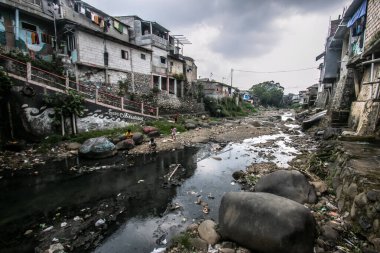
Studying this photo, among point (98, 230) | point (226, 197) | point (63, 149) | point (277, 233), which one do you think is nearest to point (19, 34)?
point (63, 149)

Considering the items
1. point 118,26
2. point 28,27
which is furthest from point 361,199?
point 118,26

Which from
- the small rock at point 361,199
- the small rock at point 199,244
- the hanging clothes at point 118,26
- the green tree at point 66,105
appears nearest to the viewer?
the small rock at point 361,199

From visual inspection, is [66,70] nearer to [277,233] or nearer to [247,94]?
[277,233]

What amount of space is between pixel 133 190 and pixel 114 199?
0.87 metres

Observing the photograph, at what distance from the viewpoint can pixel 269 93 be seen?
73438mm

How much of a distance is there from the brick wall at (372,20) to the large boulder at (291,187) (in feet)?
30.5

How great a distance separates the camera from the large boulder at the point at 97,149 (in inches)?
469

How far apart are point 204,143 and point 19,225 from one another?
39.0ft

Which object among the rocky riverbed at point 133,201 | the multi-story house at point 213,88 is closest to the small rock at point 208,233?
the rocky riverbed at point 133,201

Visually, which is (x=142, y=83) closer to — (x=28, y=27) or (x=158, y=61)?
(x=158, y=61)

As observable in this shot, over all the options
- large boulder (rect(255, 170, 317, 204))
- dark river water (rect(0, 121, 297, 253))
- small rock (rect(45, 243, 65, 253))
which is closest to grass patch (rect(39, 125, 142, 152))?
dark river water (rect(0, 121, 297, 253))

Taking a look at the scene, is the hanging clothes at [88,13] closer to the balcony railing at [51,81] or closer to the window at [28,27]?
the window at [28,27]

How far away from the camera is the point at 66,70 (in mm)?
16906

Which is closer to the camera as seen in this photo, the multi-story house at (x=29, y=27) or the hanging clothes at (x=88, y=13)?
the multi-story house at (x=29, y=27)
